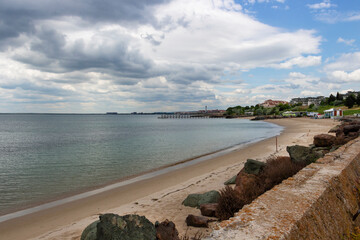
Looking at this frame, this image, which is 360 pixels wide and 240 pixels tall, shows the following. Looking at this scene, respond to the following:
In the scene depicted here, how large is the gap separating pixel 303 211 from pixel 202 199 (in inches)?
205

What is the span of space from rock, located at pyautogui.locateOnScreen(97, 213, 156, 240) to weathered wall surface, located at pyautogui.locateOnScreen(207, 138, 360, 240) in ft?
4.45

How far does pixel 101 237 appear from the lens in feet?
11.8

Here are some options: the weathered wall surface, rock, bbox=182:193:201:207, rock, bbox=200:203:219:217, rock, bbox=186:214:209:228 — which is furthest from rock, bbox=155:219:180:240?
rock, bbox=182:193:201:207

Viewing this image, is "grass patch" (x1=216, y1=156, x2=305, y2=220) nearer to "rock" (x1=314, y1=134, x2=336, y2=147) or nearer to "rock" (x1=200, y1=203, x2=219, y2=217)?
"rock" (x1=200, y1=203, x2=219, y2=217)

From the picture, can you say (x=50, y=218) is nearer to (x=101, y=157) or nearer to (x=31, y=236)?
(x=31, y=236)

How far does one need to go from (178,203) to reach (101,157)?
16109 millimetres

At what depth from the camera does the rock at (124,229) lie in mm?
3559

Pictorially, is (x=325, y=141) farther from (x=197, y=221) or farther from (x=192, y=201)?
(x=197, y=221)

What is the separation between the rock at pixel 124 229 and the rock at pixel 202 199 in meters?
4.22

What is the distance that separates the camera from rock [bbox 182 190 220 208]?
25.4 ft

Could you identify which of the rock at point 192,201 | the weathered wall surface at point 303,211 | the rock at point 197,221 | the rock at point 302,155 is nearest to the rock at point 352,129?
the rock at point 302,155

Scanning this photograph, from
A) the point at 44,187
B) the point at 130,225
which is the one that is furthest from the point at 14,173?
the point at 130,225

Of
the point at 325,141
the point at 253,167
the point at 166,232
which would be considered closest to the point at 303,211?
the point at 166,232

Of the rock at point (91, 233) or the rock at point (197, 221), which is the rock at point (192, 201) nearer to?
the rock at point (197, 221)
